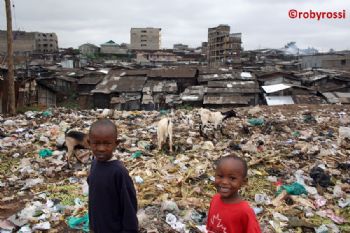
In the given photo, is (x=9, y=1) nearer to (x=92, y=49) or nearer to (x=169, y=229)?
(x=169, y=229)

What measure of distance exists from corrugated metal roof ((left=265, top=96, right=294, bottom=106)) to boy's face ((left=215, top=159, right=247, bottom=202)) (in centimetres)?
1934

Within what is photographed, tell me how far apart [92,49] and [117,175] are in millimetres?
48416

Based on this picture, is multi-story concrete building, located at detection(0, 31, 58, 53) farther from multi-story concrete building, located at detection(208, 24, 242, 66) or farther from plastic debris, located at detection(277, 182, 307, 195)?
plastic debris, located at detection(277, 182, 307, 195)

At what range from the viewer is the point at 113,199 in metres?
2.29

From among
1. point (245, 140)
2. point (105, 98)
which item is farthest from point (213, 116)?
point (105, 98)

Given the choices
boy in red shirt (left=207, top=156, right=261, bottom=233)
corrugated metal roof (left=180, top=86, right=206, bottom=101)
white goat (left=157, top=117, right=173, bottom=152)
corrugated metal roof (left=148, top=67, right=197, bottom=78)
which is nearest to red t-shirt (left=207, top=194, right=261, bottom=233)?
boy in red shirt (left=207, top=156, right=261, bottom=233)

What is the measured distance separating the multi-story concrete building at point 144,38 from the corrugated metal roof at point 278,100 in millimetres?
40166

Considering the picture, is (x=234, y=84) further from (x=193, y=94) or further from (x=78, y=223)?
(x=78, y=223)

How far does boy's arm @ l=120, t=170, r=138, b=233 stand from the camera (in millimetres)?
2246

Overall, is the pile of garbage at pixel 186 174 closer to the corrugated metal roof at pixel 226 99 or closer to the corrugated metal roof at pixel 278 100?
the corrugated metal roof at pixel 226 99

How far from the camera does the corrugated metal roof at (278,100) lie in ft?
67.8

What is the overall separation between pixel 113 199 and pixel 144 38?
59049mm

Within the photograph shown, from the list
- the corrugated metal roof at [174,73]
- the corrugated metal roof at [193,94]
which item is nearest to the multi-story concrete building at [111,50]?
the corrugated metal roof at [174,73]

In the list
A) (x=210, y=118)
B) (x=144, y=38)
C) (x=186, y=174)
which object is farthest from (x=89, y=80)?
(x=144, y=38)
